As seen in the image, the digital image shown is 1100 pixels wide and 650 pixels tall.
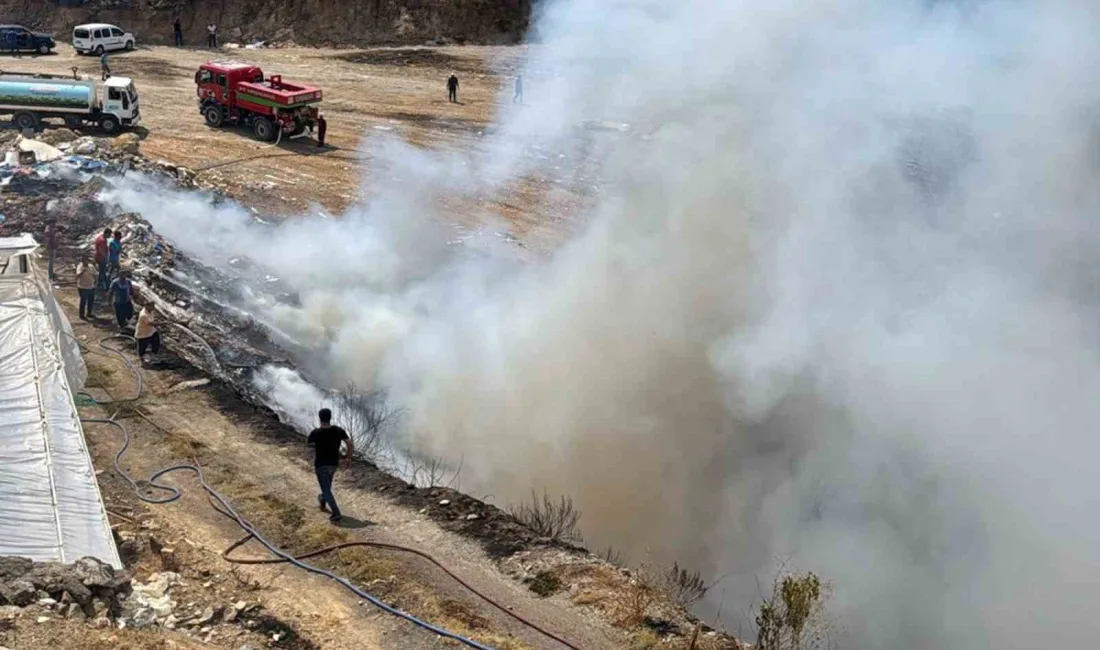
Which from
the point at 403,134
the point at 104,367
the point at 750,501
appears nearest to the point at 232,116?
the point at 403,134

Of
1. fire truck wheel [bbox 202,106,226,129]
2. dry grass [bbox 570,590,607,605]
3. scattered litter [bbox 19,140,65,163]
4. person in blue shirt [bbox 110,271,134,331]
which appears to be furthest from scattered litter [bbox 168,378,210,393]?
fire truck wheel [bbox 202,106,226,129]

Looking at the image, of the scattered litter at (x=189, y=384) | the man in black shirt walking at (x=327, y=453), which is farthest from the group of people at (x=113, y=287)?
the man in black shirt walking at (x=327, y=453)

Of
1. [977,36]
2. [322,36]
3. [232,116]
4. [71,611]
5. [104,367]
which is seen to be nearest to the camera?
[71,611]

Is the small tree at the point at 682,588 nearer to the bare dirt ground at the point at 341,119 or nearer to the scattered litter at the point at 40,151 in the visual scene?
the bare dirt ground at the point at 341,119

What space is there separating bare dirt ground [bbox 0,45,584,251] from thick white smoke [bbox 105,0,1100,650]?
7.06 meters

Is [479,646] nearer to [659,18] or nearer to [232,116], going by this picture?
[659,18]

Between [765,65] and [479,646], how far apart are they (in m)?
A: 9.97

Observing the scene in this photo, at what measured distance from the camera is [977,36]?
41.0 feet

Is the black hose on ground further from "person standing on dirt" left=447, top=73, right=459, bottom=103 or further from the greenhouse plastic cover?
"person standing on dirt" left=447, top=73, right=459, bottom=103

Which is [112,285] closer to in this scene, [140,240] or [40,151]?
[140,240]

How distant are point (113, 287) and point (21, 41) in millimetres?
28348

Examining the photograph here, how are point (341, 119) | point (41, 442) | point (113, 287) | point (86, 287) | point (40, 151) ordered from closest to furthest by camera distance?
point (41, 442), point (86, 287), point (113, 287), point (40, 151), point (341, 119)

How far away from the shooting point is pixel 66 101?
26.5 meters

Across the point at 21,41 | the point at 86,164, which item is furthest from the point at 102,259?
the point at 21,41
